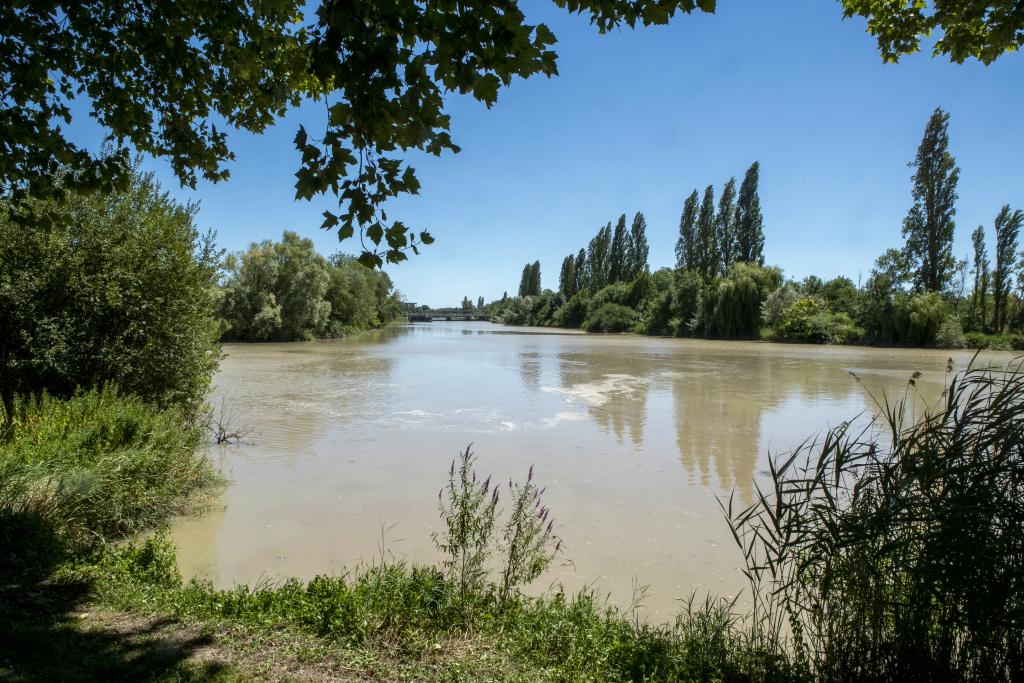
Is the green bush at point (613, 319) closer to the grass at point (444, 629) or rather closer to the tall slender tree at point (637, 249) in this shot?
the tall slender tree at point (637, 249)

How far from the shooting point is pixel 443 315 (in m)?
125

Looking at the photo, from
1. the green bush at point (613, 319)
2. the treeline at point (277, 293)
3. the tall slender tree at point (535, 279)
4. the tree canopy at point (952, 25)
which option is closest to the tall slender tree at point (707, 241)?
the green bush at point (613, 319)

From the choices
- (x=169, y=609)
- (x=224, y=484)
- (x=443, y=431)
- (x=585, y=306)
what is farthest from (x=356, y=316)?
(x=169, y=609)

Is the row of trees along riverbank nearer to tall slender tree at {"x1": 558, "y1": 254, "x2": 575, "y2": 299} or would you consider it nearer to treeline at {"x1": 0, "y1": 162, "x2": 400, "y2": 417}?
tall slender tree at {"x1": 558, "y1": 254, "x2": 575, "y2": 299}

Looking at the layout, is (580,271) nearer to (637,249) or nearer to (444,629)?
(637,249)

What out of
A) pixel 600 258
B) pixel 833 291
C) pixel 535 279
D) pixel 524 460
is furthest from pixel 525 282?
pixel 524 460

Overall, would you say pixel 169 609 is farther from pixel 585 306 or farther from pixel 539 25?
pixel 585 306

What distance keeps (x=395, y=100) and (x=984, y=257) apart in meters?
60.0

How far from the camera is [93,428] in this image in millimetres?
5719

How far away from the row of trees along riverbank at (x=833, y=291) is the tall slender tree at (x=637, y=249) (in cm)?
129

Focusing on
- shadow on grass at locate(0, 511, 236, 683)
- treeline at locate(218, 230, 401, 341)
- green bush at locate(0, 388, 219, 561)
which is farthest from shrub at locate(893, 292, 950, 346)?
shadow on grass at locate(0, 511, 236, 683)

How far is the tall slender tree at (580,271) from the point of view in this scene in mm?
92812

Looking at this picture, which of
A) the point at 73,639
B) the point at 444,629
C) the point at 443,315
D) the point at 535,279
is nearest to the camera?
the point at 73,639

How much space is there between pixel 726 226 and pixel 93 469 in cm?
6673
